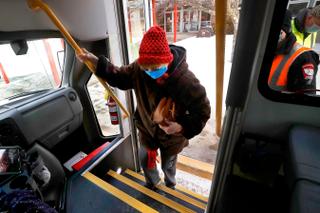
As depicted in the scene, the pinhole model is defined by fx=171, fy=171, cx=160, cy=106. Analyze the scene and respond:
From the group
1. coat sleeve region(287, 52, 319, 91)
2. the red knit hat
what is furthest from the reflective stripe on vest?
the red knit hat

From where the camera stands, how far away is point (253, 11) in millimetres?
467

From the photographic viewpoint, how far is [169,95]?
1.14 metres

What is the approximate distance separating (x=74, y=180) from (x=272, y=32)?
6.54 ft

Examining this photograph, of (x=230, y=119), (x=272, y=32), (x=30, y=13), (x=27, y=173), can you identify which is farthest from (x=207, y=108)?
(x=30, y=13)

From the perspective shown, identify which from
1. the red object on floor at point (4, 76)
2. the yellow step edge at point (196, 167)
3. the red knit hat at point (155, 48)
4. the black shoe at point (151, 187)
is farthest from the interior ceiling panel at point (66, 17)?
the yellow step edge at point (196, 167)

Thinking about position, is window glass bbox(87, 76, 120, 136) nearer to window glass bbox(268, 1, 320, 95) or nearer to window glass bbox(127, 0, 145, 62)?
window glass bbox(127, 0, 145, 62)

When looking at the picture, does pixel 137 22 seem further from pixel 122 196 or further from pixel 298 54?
pixel 122 196

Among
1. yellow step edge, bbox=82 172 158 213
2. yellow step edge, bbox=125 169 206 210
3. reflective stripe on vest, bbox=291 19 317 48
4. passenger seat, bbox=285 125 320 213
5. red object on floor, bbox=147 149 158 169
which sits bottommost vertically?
yellow step edge, bbox=125 169 206 210

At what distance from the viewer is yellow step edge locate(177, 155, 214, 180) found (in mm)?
2312

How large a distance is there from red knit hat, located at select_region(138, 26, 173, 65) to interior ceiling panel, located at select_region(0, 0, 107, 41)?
1.92 ft

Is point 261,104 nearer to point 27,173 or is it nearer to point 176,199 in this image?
point 176,199

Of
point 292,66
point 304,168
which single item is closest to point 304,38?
point 292,66

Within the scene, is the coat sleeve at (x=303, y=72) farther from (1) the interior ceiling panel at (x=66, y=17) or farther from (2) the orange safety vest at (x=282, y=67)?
(1) the interior ceiling panel at (x=66, y=17)

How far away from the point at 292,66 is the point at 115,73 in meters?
1.42
